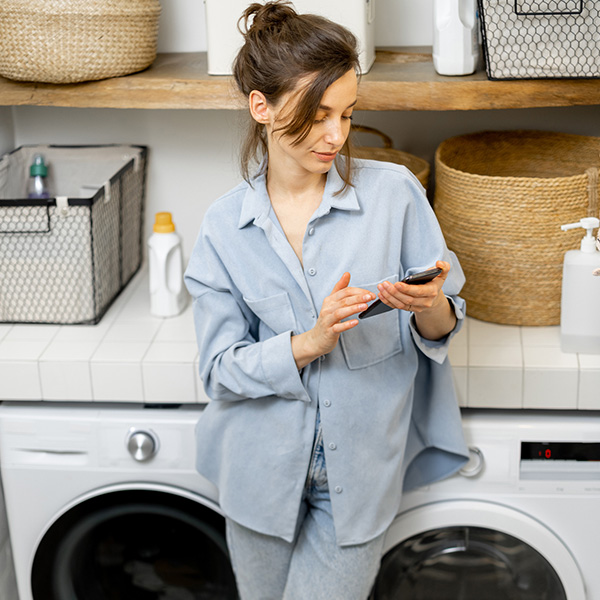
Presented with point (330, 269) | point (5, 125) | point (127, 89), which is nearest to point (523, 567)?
point (330, 269)

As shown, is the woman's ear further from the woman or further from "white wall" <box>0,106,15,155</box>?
"white wall" <box>0,106,15,155</box>

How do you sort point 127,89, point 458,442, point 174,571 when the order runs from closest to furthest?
point 458,442
point 127,89
point 174,571

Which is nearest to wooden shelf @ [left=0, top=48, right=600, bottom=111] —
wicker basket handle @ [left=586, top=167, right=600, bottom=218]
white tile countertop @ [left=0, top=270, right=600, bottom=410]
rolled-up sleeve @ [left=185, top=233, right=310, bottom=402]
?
wicker basket handle @ [left=586, top=167, right=600, bottom=218]

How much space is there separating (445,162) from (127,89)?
2.13 ft

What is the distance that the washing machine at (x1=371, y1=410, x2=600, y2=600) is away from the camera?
1.56 meters

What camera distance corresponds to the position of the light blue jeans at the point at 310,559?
4.59 ft

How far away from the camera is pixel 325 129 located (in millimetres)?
1156

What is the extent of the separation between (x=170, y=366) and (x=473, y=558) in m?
0.69

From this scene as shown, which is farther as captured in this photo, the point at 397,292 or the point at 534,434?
the point at 534,434

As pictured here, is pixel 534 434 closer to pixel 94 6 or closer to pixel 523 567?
pixel 523 567

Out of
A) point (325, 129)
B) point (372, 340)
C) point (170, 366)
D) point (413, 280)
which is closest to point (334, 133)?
point (325, 129)

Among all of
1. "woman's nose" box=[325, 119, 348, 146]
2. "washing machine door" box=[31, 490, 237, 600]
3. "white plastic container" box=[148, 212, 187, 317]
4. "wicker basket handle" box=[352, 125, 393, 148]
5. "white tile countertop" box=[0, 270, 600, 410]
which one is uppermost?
"woman's nose" box=[325, 119, 348, 146]

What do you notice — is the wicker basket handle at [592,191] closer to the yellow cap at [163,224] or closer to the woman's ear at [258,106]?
the woman's ear at [258,106]

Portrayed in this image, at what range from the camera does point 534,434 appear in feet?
5.11
